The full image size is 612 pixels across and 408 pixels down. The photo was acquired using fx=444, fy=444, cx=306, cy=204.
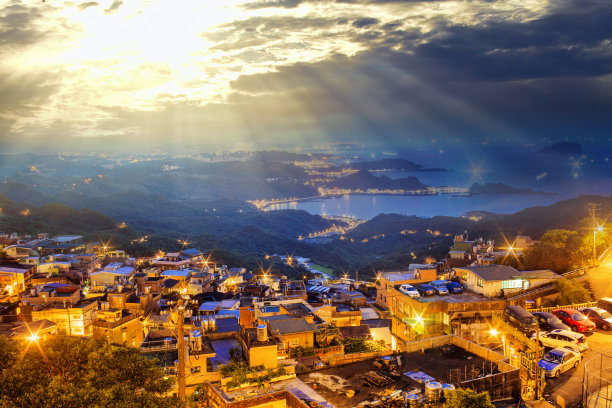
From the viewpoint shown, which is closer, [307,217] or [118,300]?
[118,300]

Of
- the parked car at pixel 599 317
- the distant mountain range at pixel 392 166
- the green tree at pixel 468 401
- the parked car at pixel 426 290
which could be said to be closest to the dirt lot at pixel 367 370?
the green tree at pixel 468 401

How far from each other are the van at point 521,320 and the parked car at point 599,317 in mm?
1886

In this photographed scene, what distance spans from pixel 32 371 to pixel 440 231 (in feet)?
156

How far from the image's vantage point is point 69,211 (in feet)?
155

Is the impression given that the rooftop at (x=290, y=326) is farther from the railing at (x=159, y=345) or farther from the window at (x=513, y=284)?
the window at (x=513, y=284)

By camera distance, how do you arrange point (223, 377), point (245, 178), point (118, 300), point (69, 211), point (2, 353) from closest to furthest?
point (223, 377), point (2, 353), point (118, 300), point (69, 211), point (245, 178)

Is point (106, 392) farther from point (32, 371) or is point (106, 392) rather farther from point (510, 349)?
point (510, 349)

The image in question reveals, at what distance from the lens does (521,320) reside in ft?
32.2

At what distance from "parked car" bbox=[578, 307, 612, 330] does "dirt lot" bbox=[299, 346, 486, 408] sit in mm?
4214

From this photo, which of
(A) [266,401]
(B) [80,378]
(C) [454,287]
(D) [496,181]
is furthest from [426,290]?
(D) [496,181]

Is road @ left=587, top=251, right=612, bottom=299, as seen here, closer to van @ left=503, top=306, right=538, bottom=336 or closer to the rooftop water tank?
van @ left=503, top=306, right=538, bottom=336

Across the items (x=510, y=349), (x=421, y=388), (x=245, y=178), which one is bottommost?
(x=245, y=178)

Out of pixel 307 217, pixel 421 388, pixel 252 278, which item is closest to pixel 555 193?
pixel 307 217

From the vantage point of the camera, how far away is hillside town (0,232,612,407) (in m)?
7.12
